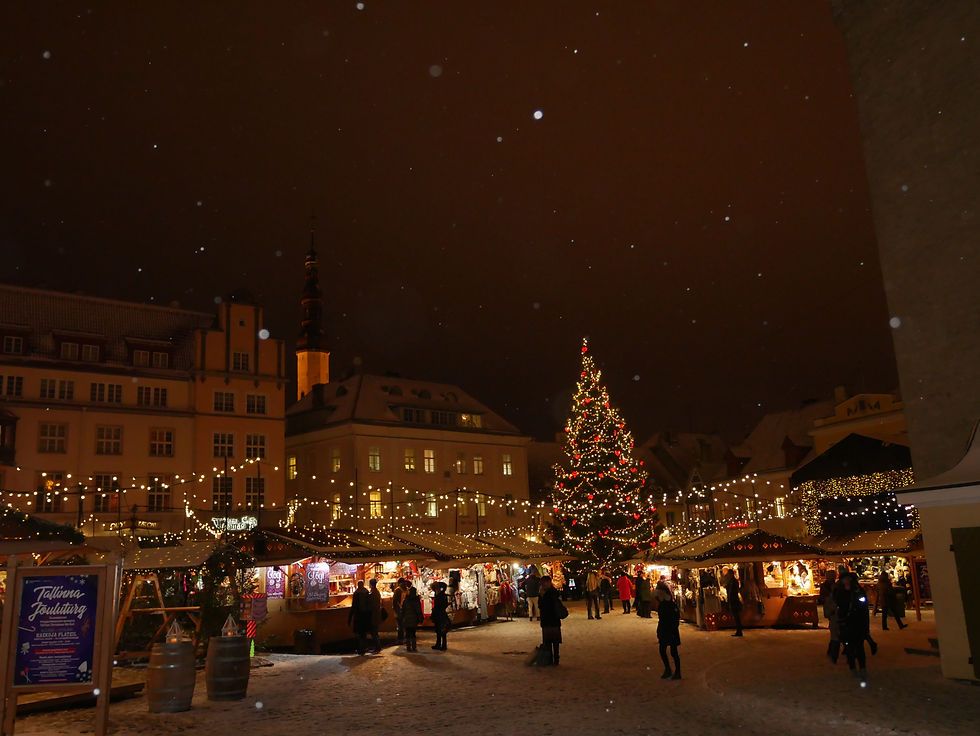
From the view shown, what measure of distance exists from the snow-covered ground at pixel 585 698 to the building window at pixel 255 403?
94.0 feet

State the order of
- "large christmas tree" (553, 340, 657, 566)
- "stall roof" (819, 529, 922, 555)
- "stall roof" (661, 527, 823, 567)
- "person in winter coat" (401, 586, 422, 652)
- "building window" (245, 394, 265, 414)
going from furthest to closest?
"building window" (245, 394, 265, 414) < "large christmas tree" (553, 340, 657, 566) < "stall roof" (819, 529, 922, 555) < "stall roof" (661, 527, 823, 567) < "person in winter coat" (401, 586, 422, 652)

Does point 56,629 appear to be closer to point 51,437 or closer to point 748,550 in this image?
point 748,550

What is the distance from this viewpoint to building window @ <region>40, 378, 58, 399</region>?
41.2 meters

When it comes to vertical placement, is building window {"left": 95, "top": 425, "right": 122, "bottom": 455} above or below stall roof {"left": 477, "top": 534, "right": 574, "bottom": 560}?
above

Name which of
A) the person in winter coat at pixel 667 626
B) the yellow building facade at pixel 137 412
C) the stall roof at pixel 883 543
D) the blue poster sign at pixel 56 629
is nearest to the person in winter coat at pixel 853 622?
the person in winter coat at pixel 667 626

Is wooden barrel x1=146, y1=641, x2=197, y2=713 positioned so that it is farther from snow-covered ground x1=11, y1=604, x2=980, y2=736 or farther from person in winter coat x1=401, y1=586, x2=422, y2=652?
person in winter coat x1=401, y1=586, x2=422, y2=652

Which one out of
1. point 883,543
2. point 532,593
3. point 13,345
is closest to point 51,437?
point 13,345

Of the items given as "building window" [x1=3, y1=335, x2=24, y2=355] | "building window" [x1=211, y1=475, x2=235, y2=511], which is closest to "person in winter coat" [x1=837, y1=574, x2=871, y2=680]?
"building window" [x1=211, y1=475, x2=235, y2=511]

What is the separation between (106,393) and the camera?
4303cm

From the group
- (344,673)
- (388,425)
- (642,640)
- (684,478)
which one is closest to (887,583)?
(642,640)

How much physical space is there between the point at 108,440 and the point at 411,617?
27.0 meters

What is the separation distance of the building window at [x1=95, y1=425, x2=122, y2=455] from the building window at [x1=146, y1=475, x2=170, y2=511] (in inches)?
81.1

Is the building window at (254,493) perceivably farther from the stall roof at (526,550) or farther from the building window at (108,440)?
the stall roof at (526,550)

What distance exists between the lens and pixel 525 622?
29.9 meters
